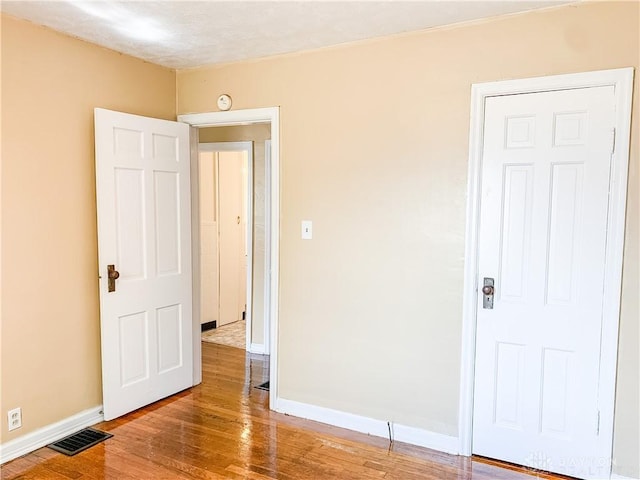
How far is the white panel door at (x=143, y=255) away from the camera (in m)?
2.87

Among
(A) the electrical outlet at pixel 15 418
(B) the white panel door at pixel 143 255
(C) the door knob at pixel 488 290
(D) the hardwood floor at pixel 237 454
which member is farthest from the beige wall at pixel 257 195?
(C) the door knob at pixel 488 290

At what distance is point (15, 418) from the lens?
253 cm

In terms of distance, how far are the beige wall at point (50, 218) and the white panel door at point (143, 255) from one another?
0.11 metres

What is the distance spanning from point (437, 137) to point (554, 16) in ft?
2.60

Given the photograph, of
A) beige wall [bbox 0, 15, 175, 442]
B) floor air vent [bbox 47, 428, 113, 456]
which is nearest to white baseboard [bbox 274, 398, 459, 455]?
floor air vent [bbox 47, 428, 113, 456]

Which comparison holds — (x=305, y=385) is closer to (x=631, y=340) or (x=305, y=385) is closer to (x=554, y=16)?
(x=631, y=340)

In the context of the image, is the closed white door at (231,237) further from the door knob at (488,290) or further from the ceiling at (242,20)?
the door knob at (488,290)

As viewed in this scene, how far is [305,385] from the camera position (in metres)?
3.09

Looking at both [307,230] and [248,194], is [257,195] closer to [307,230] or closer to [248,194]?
[248,194]

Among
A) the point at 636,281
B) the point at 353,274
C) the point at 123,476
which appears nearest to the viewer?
the point at 636,281

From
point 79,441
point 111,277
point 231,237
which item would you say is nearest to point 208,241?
point 231,237

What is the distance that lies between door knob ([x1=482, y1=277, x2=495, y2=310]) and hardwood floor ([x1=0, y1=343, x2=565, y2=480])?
871 mm

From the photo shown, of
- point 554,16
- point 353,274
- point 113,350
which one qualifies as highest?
point 554,16

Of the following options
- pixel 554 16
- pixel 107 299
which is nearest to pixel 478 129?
pixel 554 16
